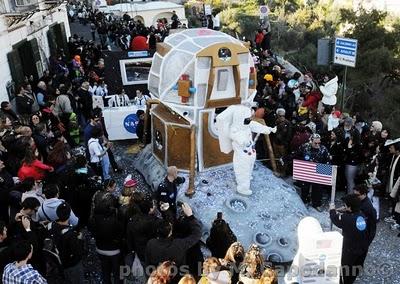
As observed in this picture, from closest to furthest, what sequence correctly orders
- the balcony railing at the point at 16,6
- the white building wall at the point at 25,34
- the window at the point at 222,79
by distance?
the window at the point at 222,79 → the white building wall at the point at 25,34 → the balcony railing at the point at 16,6

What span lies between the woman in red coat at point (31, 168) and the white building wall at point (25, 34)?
233 inches

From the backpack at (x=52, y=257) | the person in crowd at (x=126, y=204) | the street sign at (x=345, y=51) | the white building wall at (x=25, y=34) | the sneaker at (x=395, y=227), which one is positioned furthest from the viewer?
the white building wall at (x=25, y=34)

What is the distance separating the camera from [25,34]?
47.3 feet

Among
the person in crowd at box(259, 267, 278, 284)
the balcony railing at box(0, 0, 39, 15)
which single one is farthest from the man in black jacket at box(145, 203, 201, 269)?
the balcony railing at box(0, 0, 39, 15)

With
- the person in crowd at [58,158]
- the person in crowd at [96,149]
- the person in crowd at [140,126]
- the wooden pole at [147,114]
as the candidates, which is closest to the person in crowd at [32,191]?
the person in crowd at [58,158]

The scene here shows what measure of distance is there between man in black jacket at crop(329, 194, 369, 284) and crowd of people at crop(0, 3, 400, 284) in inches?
0.5

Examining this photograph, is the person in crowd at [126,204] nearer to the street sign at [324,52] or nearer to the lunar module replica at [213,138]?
the lunar module replica at [213,138]

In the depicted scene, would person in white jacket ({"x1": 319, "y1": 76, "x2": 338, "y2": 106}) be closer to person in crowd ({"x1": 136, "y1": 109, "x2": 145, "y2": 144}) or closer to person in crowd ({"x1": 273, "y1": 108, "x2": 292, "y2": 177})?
person in crowd ({"x1": 273, "y1": 108, "x2": 292, "y2": 177})

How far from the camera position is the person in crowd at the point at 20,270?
4.49m

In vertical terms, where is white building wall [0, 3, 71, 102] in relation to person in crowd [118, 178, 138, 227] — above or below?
above

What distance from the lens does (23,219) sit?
205 inches

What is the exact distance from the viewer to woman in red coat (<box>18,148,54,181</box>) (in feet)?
22.6

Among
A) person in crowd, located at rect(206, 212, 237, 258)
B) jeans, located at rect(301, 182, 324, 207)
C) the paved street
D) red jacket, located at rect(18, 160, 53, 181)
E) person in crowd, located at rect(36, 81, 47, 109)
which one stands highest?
red jacket, located at rect(18, 160, 53, 181)

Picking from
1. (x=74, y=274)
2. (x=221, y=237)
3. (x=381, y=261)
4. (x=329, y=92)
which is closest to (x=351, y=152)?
(x=381, y=261)
